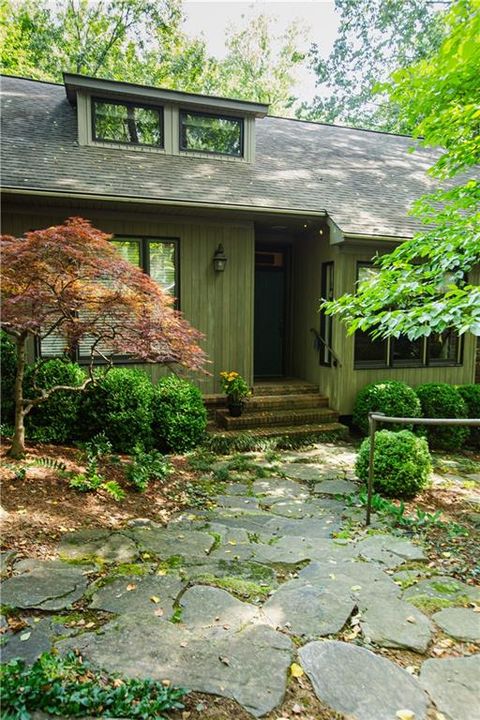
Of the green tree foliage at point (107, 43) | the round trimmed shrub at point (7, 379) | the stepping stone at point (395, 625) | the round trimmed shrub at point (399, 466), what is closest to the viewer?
the stepping stone at point (395, 625)

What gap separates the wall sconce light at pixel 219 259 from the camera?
7418 mm

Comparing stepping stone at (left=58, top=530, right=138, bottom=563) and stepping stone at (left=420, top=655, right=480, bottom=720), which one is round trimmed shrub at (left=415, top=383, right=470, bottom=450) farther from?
stepping stone at (left=58, top=530, right=138, bottom=563)

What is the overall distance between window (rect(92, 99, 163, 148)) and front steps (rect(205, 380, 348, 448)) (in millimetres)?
4747

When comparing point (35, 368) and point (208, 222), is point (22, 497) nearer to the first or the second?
point (35, 368)

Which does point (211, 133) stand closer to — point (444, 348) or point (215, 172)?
point (215, 172)

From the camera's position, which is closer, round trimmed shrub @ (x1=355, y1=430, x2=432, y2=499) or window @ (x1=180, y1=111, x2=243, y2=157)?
round trimmed shrub @ (x1=355, y1=430, x2=432, y2=499)

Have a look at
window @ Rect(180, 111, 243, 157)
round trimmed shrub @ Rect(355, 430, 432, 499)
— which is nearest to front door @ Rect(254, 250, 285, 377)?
window @ Rect(180, 111, 243, 157)

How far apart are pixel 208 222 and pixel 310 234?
7.06 feet

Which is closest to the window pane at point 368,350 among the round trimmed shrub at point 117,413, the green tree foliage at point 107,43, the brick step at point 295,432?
the brick step at point 295,432

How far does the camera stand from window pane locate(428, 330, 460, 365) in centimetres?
838

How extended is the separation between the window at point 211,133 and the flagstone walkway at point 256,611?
22.5 feet

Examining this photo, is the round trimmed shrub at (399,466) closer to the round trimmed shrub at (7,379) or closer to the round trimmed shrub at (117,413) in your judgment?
the round trimmed shrub at (117,413)

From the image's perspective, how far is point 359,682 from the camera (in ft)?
7.02

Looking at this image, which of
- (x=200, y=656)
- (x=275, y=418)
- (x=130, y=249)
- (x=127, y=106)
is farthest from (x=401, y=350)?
(x=200, y=656)
